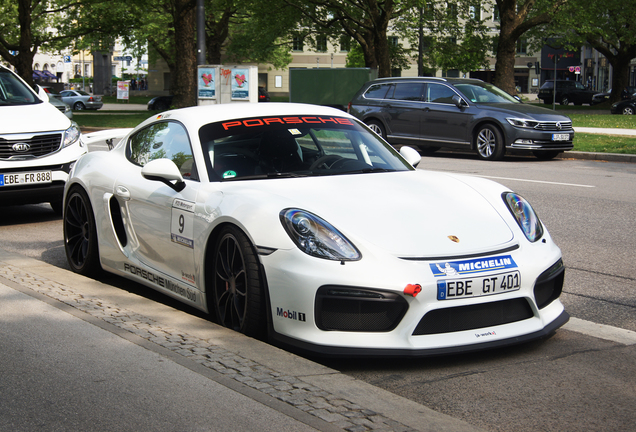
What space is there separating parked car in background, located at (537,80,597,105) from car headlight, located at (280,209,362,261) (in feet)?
163

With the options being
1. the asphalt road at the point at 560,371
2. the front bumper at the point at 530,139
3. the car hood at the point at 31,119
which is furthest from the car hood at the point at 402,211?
the front bumper at the point at 530,139

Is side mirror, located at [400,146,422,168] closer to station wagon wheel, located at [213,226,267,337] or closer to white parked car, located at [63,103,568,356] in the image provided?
white parked car, located at [63,103,568,356]

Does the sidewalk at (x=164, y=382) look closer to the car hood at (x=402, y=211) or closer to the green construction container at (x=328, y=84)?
the car hood at (x=402, y=211)

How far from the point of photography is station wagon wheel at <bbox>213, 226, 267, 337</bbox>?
13.1ft

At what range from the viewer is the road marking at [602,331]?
4.32 m

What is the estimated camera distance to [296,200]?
13.5ft

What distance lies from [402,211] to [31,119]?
20.0ft

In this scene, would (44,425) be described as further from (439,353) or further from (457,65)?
(457,65)

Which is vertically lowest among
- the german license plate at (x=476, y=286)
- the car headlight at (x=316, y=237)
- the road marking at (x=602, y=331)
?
the road marking at (x=602, y=331)

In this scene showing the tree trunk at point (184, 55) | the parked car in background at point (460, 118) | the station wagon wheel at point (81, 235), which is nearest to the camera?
the station wagon wheel at point (81, 235)

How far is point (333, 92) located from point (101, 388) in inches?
1109

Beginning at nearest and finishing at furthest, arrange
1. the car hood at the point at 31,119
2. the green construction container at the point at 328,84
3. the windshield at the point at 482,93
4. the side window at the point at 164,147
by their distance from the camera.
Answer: the side window at the point at 164,147, the car hood at the point at 31,119, the windshield at the point at 482,93, the green construction container at the point at 328,84

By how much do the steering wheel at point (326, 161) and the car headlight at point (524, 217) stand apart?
1108mm

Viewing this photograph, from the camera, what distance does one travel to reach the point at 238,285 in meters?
4.18
